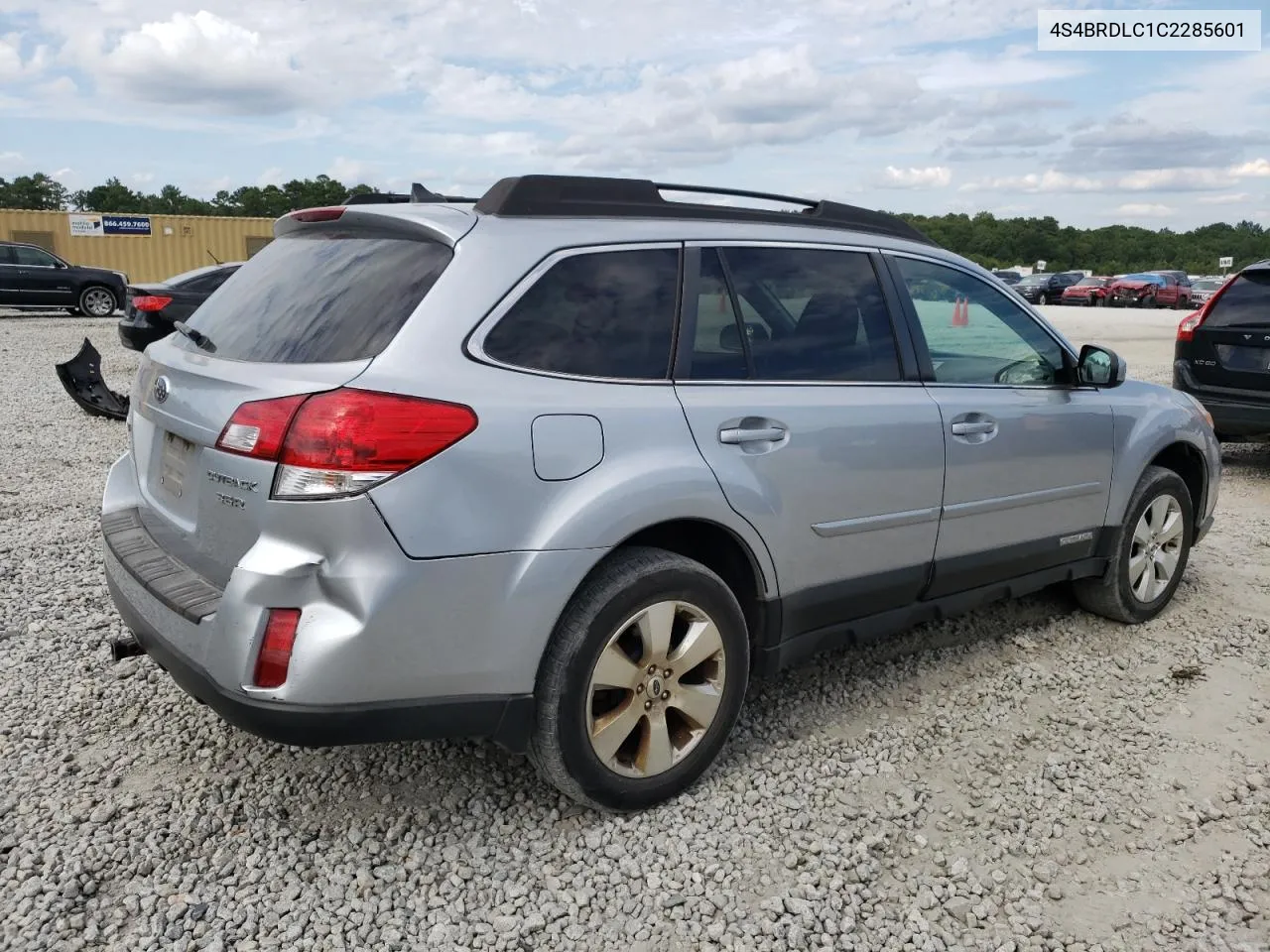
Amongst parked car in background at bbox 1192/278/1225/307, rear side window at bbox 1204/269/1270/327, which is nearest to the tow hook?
rear side window at bbox 1204/269/1270/327

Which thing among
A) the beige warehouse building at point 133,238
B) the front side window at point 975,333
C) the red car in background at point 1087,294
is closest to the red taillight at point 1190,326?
the front side window at point 975,333

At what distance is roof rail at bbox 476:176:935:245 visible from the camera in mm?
2963

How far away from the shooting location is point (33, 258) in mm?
21656

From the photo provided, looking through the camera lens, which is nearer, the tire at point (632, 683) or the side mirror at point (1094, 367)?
the tire at point (632, 683)

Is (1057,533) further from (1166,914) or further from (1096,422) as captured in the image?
(1166,914)

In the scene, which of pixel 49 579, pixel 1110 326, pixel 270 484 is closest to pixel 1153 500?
pixel 270 484

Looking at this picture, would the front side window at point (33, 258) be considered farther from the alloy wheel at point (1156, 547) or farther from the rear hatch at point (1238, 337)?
the alloy wheel at point (1156, 547)

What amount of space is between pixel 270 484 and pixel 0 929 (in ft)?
4.08

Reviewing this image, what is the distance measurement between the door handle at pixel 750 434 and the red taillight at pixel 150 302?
38.1 ft

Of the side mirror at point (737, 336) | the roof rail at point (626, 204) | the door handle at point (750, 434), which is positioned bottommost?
the door handle at point (750, 434)

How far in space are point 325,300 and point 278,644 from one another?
94 cm

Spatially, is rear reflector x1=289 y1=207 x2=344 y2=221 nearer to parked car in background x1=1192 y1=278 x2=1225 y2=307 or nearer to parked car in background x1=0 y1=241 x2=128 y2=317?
parked car in background x1=0 y1=241 x2=128 y2=317

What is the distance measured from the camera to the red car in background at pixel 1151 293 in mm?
43344

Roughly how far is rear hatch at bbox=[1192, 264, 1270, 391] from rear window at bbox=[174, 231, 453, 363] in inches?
285
